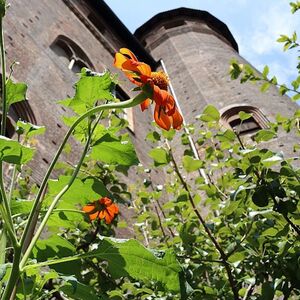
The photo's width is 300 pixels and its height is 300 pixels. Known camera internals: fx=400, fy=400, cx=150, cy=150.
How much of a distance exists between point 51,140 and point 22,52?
1.78 m

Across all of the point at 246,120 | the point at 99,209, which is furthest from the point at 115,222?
the point at 246,120

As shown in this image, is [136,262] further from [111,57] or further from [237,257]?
[111,57]

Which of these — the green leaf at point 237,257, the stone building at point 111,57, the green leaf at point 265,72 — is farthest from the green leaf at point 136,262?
the stone building at point 111,57

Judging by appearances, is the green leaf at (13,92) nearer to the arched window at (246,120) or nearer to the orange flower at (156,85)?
the orange flower at (156,85)

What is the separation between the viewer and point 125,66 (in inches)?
36.4

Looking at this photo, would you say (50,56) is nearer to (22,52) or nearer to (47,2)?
(22,52)

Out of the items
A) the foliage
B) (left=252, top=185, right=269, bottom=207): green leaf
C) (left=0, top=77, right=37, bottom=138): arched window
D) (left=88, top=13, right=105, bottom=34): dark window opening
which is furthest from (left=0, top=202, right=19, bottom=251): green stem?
(left=88, top=13, right=105, bottom=34): dark window opening

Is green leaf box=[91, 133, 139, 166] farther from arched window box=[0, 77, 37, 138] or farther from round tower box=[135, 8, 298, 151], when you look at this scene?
round tower box=[135, 8, 298, 151]

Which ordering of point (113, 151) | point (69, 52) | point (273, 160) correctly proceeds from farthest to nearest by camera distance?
point (69, 52), point (273, 160), point (113, 151)

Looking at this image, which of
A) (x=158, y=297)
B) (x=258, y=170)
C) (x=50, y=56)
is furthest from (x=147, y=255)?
(x=50, y=56)

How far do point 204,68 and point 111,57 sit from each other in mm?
3061

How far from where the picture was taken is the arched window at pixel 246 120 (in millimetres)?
9695

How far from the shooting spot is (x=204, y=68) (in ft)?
41.1

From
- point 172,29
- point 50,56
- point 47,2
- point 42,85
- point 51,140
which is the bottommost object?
point 51,140
